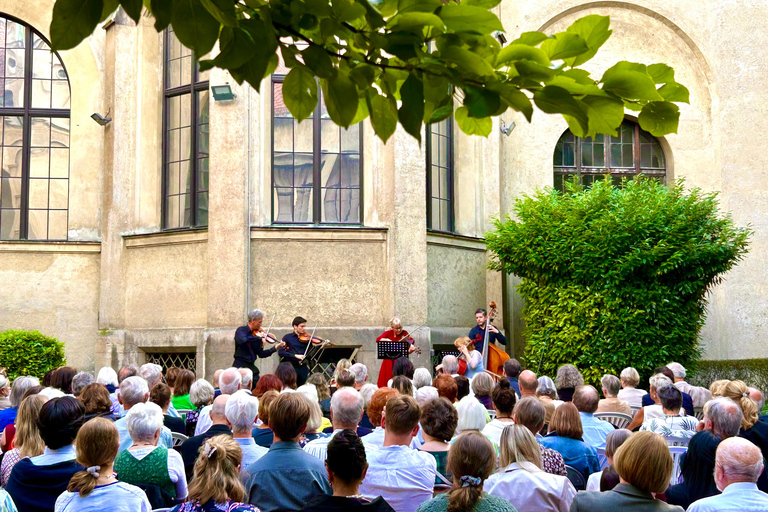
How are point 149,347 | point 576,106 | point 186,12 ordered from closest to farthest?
point 186,12 < point 576,106 < point 149,347

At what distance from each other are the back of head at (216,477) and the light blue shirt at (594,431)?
3966 millimetres

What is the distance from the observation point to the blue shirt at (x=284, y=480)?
5113mm

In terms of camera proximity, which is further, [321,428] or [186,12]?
[321,428]

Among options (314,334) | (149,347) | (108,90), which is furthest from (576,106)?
(108,90)

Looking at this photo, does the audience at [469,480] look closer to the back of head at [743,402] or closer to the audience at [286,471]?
the audience at [286,471]

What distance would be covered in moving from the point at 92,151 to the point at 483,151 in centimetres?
774

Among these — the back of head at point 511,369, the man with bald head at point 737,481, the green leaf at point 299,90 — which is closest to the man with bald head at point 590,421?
the man with bald head at point 737,481

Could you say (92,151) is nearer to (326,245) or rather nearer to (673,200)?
(326,245)

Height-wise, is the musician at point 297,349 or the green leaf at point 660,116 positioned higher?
the green leaf at point 660,116

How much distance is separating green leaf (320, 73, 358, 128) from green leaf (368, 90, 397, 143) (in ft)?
0.36

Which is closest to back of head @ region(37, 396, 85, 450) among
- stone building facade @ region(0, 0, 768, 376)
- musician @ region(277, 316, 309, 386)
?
musician @ region(277, 316, 309, 386)

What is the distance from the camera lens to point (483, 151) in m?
18.7

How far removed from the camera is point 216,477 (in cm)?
439

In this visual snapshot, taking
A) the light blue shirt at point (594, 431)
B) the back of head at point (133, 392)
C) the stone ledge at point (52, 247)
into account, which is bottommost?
the light blue shirt at point (594, 431)
